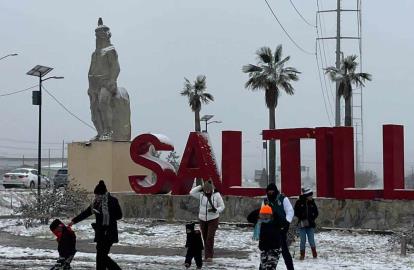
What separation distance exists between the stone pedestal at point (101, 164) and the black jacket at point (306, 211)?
11.8 meters

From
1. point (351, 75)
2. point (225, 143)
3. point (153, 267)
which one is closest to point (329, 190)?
point (225, 143)

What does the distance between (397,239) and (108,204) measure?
787cm

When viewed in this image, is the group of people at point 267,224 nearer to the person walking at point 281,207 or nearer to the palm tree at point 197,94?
the person walking at point 281,207

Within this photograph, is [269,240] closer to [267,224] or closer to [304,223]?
[267,224]

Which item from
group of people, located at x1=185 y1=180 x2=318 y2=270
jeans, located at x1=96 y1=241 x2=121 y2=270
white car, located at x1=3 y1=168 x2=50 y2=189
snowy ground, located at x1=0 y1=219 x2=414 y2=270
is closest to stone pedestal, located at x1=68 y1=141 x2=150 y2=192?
snowy ground, located at x1=0 y1=219 x2=414 y2=270

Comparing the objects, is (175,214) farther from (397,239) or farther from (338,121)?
(338,121)

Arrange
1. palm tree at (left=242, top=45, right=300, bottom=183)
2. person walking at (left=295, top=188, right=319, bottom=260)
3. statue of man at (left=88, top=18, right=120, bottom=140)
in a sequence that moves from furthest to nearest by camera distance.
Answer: palm tree at (left=242, top=45, right=300, bottom=183) < statue of man at (left=88, top=18, right=120, bottom=140) < person walking at (left=295, top=188, right=319, bottom=260)

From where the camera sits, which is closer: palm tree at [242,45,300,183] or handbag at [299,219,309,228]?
handbag at [299,219,309,228]

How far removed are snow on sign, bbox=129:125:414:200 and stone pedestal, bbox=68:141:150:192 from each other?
66.5 inches

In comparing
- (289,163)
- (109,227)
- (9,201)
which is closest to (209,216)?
(109,227)

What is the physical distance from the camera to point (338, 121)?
40.4 meters

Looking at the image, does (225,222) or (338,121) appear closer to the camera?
(225,222)

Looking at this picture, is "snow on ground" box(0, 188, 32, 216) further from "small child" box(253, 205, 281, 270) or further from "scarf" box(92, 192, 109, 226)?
"small child" box(253, 205, 281, 270)

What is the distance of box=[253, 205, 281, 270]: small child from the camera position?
34.8 ft
